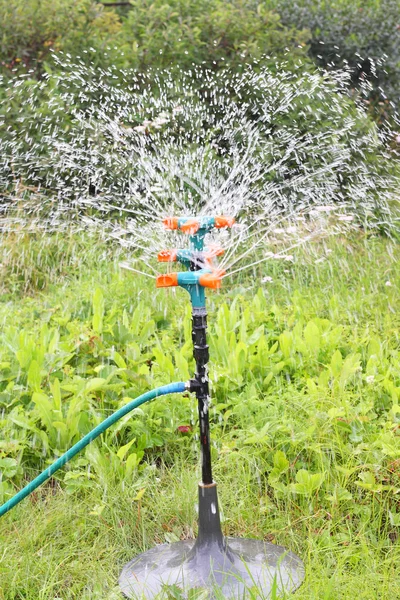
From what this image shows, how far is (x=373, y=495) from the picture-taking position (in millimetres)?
2273

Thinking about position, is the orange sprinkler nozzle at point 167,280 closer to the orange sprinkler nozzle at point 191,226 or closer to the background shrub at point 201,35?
the orange sprinkler nozzle at point 191,226

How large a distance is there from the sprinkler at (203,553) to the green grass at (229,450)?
79 mm

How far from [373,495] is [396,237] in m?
2.87

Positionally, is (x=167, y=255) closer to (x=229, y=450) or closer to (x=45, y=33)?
(x=229, y=450)

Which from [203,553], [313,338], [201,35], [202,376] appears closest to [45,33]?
[201,35]

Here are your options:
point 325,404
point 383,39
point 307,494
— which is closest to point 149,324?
point 325,404

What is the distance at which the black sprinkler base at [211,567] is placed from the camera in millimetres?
1975

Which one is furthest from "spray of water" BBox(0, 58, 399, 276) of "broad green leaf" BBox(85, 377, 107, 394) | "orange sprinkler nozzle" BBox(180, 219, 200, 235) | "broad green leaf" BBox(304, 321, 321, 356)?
"orange sprinkler nozzle" BBox(180, 219, 200, 235)

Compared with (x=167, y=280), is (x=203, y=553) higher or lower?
lower

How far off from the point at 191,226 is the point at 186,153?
3.18 metres

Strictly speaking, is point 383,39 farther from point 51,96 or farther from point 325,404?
point 325,404

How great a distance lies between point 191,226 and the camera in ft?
6.34

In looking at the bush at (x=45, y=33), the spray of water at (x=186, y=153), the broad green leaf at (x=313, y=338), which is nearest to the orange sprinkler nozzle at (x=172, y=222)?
the broad green leaf at (x=313, y=338)

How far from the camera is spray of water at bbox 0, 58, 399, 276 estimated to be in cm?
489
